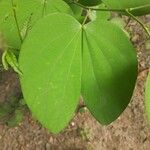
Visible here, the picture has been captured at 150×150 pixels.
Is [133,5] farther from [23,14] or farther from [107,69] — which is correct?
[23,14]

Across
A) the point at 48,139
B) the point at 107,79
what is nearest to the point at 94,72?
the point at 107,79

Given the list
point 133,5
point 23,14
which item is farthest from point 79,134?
point 133,5

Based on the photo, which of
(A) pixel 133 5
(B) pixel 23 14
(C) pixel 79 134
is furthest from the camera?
(C) pixel 79 134

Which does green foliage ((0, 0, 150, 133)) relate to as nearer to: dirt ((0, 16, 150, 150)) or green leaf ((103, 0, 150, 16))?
green leaf ((103, 0, 150, 16))

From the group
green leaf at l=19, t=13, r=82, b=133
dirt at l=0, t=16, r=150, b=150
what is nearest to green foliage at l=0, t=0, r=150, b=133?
green leaf at l=19, t=13, r=82, b=133

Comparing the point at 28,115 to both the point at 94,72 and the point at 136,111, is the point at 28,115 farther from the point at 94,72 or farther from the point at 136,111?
the point at 94,72

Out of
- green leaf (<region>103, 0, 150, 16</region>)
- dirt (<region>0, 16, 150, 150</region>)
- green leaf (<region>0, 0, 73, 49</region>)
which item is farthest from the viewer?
dirt (<region>0, 16, 150, 150</region>)
